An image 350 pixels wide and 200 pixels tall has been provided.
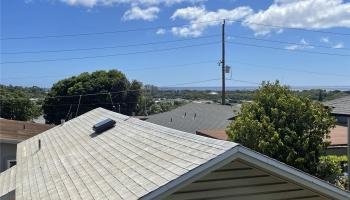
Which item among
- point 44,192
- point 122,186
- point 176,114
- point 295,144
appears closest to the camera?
point 122,186

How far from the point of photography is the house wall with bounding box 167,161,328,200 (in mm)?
7406

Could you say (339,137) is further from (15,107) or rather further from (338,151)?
(15,107)

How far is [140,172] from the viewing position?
310 inches

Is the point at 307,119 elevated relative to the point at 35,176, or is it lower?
elevated

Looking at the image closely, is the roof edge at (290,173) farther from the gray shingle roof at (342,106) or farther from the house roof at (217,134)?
the house roof at (217,134)

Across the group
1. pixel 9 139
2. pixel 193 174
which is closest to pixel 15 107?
pixel 9 139

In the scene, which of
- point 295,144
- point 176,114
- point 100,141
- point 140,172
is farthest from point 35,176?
point 176,114

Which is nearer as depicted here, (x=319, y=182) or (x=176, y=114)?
(x=319, y=182)

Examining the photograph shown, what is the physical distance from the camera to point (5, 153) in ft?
71.2

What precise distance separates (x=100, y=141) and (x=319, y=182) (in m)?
7.31

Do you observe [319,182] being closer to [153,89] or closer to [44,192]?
[44,192]

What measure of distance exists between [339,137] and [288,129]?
30.9 feet

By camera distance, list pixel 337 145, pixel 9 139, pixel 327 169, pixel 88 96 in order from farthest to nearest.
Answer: pixel 88 96
pixel 337 145
pixel 9 139
pixel 327 169

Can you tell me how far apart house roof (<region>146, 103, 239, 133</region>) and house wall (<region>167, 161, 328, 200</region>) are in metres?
24.3
